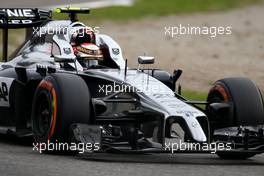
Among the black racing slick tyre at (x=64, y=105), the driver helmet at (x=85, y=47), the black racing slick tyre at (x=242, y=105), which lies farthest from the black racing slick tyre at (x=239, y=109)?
the driver helmet at (x=85, y=47)

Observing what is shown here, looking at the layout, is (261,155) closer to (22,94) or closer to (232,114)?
(232,114)

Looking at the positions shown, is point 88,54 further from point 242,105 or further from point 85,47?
point 242,105

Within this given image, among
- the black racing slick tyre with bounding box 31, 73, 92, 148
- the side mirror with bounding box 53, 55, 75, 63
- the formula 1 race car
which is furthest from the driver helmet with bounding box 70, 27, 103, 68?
the black racing slick tyre with bounding box 31, 73, 92, 148

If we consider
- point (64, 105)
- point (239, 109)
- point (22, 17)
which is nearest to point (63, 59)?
point (64, 105)

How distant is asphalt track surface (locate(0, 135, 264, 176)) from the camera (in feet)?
35.8

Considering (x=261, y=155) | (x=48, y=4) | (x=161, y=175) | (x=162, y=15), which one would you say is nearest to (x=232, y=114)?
(x=261, y=155)

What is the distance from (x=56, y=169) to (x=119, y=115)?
166cm

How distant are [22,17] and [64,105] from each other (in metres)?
3.66

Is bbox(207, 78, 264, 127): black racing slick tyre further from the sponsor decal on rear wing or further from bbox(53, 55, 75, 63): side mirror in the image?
the sponsor decal on rear wing

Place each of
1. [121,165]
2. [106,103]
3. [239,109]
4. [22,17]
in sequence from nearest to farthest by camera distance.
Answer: [121,165] → [239,109] → [106,103] → [22,17]

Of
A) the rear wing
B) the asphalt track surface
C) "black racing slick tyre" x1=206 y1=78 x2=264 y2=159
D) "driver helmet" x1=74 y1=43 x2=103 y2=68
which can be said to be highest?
the rear wing

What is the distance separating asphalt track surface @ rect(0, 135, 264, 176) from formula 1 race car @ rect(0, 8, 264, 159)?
0.17 m

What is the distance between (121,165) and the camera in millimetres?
11469

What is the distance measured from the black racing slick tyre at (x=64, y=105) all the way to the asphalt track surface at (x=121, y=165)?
27cm
